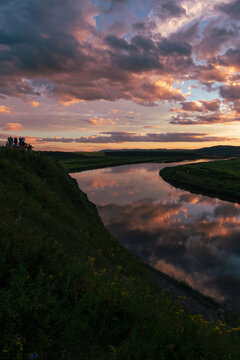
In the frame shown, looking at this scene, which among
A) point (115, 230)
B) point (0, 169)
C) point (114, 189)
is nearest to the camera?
point (0, 169)

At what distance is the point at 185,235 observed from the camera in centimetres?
3080

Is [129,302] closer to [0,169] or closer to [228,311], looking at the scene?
[228,311]

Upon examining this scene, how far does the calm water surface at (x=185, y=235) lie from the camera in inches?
811

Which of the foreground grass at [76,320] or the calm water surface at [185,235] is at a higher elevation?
the foreground grass at [76,320]

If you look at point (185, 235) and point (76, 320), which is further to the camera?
point (185, 235)

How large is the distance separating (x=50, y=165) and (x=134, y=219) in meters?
18.4

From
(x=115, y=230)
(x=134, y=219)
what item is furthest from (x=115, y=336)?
(x=134, y=219)

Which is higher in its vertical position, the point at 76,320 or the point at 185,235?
the point at 76,320

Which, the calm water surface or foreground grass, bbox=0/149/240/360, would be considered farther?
the calm water surface

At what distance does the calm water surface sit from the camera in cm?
2061

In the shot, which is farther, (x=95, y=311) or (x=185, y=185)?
(x=185, y=185)

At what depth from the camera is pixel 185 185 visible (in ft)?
240

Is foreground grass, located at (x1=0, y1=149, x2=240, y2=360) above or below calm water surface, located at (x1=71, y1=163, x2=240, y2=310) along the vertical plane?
above

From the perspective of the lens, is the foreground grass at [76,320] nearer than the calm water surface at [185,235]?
Yes
